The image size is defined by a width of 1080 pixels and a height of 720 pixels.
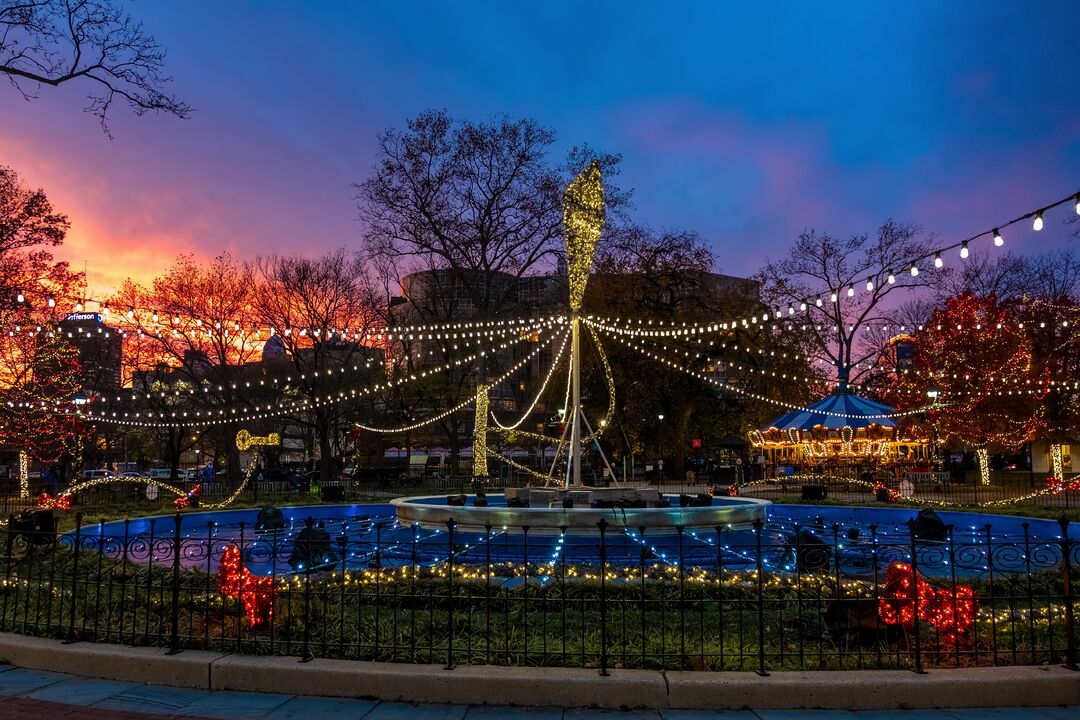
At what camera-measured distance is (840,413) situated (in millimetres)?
30906

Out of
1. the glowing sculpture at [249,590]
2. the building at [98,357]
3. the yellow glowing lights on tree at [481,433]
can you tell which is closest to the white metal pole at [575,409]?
the glowing sculpture at [249,590]

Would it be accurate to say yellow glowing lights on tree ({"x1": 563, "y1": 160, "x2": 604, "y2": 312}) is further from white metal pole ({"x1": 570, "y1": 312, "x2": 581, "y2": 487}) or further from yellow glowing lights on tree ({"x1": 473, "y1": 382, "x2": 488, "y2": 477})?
yellow glowing lights on tree ({"x1": 473, "y1": 382, "x2": 488, "y2": 477})

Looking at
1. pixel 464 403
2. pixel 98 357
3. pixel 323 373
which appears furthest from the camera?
pixel 323 373

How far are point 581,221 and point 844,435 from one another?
25494 millimetres

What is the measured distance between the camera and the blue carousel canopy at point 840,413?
31047 millimetres

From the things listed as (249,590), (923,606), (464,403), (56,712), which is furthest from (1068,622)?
(464,403)

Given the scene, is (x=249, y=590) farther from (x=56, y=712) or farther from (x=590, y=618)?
(x=590, y=618)

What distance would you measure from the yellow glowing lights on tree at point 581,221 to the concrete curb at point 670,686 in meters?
12.3

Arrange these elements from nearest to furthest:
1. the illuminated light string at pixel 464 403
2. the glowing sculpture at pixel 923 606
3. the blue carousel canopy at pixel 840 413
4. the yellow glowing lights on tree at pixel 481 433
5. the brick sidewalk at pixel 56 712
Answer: the brick sidewalk at pixel 56 712 → the glowing sculpture at pixel 923 606 → the illuminated light string at pixel 464 403 → the yellow glowing lights on tree at pixel 481 433 → the blue carousel canopy at pixel 840 413

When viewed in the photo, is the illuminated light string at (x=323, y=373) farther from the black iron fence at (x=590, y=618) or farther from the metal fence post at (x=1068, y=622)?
the metal fence post at (x=1068, y=622)

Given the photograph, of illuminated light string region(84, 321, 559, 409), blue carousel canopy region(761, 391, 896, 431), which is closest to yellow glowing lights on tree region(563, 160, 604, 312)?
illuminated light string region(84, 321, 559, 409)

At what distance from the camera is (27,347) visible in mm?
29062

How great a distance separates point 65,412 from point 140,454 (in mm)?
48250

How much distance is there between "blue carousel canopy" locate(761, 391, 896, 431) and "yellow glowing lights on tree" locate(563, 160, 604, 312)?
1764cm
